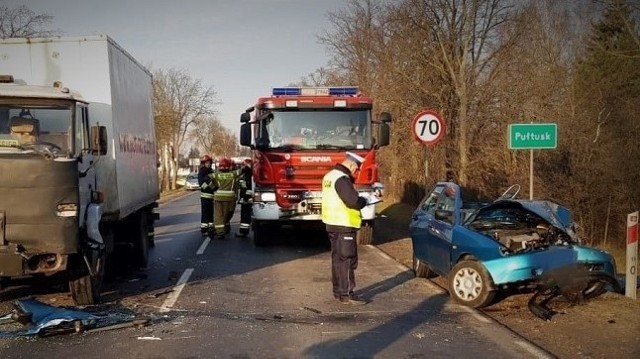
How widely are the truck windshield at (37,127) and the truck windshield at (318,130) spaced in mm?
6188

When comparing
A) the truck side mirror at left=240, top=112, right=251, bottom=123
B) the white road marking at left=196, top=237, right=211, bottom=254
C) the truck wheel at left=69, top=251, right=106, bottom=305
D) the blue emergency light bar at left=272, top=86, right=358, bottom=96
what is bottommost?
the white road marking at left=196, top=237, right=211, bottom=254

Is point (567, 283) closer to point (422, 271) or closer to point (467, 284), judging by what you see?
point (467, 284)

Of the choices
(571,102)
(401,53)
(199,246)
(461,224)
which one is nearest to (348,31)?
(401,53)

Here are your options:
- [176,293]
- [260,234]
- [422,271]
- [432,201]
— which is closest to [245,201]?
[260,234]

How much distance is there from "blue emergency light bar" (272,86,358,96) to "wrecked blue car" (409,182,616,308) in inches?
212

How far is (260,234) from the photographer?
45.0ft

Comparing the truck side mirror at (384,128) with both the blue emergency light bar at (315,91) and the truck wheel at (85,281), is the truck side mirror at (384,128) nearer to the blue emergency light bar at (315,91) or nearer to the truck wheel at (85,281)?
the blue emergency light bar at (315,91)

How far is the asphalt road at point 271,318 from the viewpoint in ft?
19.2

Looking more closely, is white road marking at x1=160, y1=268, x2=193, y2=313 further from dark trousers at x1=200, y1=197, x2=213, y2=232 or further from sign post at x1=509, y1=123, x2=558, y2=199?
sign post at x1=509, y1=123, x2=558, y2=199

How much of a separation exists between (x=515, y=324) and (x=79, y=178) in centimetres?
505

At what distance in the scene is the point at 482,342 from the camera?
20.2ft

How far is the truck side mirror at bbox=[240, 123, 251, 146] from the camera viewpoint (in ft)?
44.1

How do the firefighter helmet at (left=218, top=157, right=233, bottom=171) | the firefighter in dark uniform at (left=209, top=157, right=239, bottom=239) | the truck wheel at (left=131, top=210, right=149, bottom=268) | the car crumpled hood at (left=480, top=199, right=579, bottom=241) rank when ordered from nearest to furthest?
1. the car crumpled hood at (left=480, top=199, right=579, bottom=241)
2. the truck wheel at (left=131, top=210, right=149, bottom=268)
3. the firefighter in dark uniform at (left=209, top=157, right=239, bottom=239)
4. the firefighter helmet at (left=218, top=157, right=233, bottom=171)

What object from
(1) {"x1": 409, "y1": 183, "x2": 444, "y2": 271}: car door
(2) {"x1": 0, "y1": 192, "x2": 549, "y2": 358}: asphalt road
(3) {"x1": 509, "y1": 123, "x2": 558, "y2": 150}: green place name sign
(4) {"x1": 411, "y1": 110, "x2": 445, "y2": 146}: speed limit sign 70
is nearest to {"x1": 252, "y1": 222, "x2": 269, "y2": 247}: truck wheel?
(2) {"x1": 0, "y1": 192, "x2": 549, "y2": 358}: asphalt road
